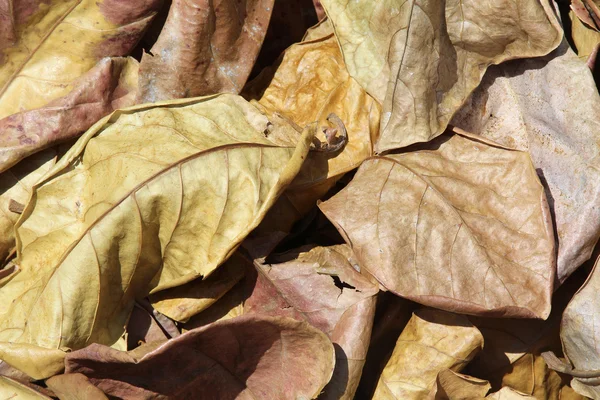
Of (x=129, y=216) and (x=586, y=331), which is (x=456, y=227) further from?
(x=129, y=216)

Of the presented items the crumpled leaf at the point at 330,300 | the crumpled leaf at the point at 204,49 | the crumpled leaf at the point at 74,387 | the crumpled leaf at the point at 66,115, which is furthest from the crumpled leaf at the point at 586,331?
the crumpled leaf at the point at 66,115

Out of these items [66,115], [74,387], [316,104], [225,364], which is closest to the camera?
[74,387]

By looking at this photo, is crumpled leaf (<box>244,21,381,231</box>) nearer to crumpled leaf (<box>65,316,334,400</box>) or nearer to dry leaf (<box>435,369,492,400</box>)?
crumpled leaf (<box>65,316,334,400</box>)

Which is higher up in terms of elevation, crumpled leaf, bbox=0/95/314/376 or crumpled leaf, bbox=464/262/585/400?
crumpled leaf, bbox=0/95/314/376

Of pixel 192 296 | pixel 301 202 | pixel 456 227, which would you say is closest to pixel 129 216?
pixel 192 296

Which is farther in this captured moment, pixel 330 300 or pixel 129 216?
pixel 330 300

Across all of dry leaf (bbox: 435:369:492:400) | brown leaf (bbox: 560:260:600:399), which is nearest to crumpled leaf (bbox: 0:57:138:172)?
dry leaf (bbox: 435:369:492:400)

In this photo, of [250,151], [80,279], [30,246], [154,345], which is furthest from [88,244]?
[250,151]

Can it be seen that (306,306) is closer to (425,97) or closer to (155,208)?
(155,208)
